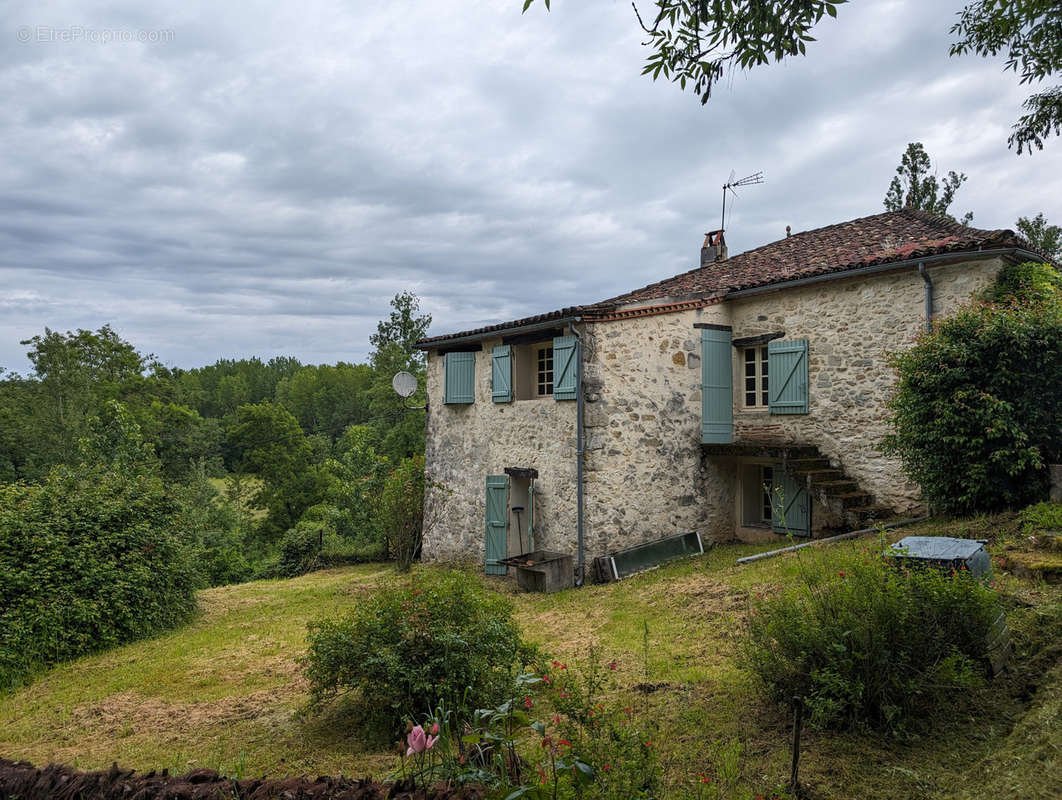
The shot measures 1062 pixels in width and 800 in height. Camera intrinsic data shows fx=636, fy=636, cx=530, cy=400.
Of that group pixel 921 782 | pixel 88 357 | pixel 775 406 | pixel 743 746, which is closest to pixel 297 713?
pixel 743 746

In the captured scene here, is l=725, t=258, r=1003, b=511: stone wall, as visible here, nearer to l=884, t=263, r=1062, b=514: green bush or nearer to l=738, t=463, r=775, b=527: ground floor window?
l=738, t=463, r=775, b=527: ground floor window

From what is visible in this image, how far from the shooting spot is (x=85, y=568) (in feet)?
27.8

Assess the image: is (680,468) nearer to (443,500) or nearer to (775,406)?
(775,406)

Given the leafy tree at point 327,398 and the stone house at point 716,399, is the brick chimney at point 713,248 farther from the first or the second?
the leafy tree at point 327,398

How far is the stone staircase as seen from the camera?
9.83 m

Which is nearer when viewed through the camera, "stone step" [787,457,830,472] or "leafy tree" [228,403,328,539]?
"stone step" [787,457,830,472]

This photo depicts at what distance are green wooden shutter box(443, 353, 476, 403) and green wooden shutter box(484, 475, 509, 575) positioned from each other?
5.93 ft

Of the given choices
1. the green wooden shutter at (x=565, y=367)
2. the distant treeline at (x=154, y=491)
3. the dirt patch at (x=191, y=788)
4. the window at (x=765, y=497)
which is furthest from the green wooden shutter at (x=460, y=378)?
the dirt patch at (x=191, y=788)

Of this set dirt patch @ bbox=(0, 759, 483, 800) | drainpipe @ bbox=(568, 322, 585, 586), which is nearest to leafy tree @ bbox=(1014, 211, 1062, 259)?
drainpipe @ bbox=(568, 322, 585, 586)

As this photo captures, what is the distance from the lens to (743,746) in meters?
3.60

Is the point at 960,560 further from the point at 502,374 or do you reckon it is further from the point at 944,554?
the point at 502,374

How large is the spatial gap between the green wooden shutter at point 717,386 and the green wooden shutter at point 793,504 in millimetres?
1192

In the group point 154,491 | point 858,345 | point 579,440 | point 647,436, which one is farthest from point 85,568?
point 858,345

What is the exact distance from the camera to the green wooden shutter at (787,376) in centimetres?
1098
